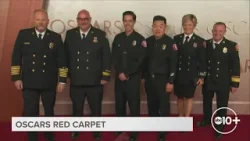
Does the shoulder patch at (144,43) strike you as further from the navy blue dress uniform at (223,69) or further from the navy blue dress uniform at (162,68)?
the navy blue dress uniform at (223,69)

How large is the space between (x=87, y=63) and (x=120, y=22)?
109 centimetres

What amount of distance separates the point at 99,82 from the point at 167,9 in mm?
1541

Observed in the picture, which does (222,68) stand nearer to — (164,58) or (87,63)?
(164,58)

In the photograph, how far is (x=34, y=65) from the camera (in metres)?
3.31

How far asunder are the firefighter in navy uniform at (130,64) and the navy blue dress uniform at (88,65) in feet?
0.51

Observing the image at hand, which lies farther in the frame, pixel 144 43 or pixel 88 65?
pixel 144 43

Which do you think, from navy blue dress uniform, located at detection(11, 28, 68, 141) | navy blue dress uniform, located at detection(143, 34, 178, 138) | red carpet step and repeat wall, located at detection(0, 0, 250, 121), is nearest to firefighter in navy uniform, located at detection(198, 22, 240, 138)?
navy blue dress uniform, located at detection(143, 34, 178, 138)

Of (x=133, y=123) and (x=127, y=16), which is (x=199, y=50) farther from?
(x=133, y=123)

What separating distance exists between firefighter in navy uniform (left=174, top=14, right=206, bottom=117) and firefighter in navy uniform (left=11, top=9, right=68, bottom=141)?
1.48 metres

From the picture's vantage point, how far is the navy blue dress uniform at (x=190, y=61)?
3.80 metres

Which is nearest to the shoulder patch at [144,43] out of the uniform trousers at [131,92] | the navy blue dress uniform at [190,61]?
the uniform trousers at [131,92]

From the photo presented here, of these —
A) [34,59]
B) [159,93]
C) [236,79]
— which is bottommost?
[159,93]

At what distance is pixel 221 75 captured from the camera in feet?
12.4

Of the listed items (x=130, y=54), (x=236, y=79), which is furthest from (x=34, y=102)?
(x=236, y=79)
